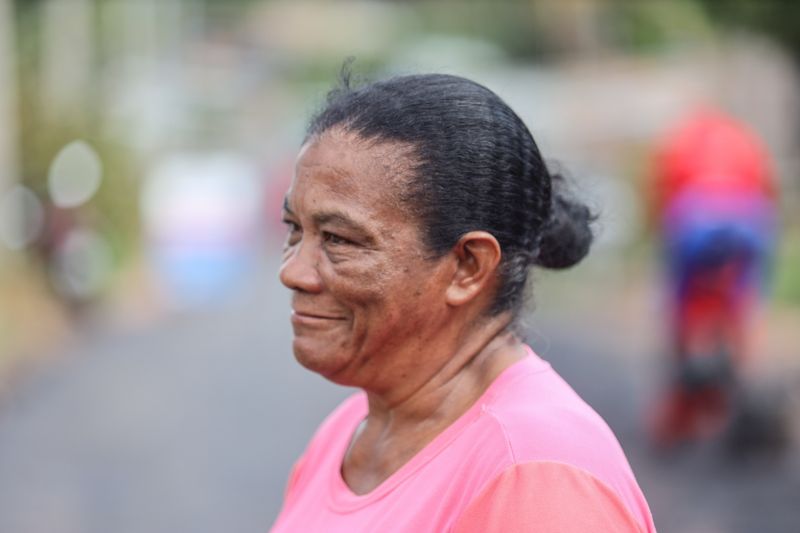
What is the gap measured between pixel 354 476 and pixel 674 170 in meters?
5.03

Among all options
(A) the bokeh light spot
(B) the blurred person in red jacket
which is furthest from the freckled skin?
(A) the bokeh light spot

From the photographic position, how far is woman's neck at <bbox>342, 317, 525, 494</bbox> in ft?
6.84

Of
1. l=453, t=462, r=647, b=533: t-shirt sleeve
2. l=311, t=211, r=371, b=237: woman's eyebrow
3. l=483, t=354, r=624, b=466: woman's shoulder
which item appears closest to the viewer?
l=453, t=462, r=647, b=533: t-shirt sleeve

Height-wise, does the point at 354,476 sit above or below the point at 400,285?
below

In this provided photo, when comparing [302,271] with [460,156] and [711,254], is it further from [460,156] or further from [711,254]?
[711,254]

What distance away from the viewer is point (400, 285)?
2.03m

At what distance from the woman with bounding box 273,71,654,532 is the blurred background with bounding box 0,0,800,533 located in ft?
0.91

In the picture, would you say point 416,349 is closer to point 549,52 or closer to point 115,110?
point 115,110

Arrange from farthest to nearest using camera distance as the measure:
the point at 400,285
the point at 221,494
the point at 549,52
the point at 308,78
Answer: the point at 308,78 → the point at 549,52 → the point at 221,494 → the point at 400,285

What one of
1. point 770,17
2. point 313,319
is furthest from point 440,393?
point 770,17

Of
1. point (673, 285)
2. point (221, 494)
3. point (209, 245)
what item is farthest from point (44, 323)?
point (673, 285)

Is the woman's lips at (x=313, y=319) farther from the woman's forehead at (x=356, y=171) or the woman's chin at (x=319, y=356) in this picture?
the woman's forehead at (x=356, y=171)

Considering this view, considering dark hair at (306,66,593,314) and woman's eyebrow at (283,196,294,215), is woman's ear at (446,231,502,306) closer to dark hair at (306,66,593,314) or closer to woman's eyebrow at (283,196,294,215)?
dark hair at (306,66,593,314)

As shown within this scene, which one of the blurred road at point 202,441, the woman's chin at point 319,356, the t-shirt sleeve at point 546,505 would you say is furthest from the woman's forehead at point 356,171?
the blurred road at point 202,441
